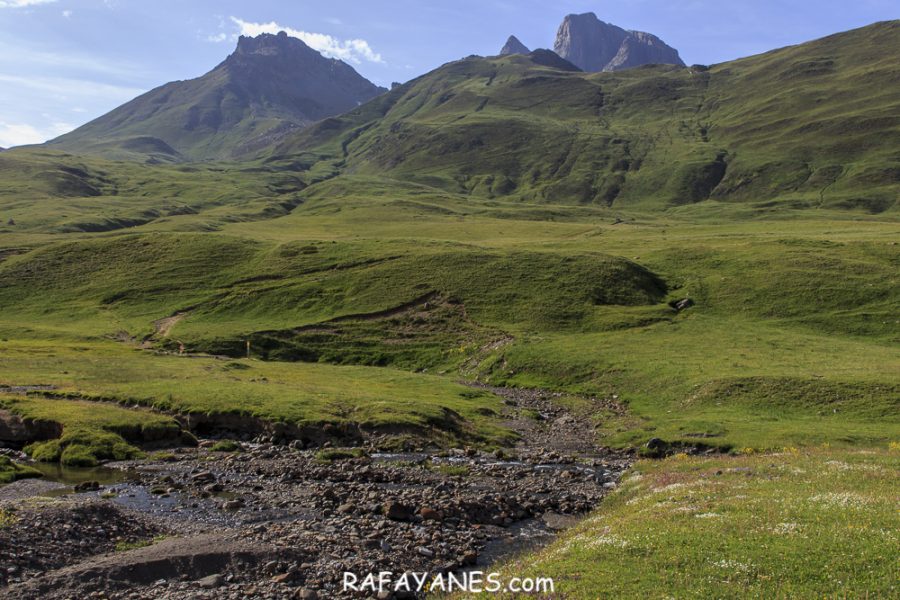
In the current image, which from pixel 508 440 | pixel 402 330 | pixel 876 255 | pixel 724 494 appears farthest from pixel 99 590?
pixel 876 255

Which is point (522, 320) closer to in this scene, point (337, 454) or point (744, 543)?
point (337, 454)

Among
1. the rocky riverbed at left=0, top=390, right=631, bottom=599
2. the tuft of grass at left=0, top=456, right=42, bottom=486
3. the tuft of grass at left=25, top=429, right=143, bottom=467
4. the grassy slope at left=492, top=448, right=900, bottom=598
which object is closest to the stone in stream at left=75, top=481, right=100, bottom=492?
the rocky riverbed at left=0, top=390, right=631, bottom=599

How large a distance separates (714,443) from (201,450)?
36.3 metres

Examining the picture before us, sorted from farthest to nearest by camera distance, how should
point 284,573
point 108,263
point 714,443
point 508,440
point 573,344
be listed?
1. point 108,263
2. point 573,344
3. point 508,440
4. point 714,443
5. point 284,573

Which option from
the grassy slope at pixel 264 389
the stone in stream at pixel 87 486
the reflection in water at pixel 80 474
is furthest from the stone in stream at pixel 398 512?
the grassy slope at pixel 264 389

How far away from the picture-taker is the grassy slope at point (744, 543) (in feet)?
56.4

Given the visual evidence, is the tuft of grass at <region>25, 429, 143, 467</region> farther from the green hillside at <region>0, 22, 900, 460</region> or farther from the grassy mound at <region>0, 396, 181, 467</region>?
the green hillside at <region>0, 22, 900, 460</region>

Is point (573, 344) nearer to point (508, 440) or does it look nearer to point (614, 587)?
point (508, 440)

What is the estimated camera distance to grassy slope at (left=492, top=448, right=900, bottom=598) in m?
17.2

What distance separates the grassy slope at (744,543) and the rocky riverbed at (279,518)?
195 inches

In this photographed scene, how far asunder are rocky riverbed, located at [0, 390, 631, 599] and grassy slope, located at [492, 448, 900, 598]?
4942 mm

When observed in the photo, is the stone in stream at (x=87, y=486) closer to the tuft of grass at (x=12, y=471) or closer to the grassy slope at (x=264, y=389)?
the tuft of grass at (x=12, y=471)

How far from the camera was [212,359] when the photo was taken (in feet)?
263

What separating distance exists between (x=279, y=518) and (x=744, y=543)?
2059cm
